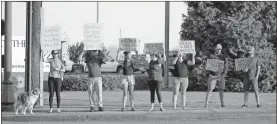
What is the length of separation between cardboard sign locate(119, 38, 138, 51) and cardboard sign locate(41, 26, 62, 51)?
1.81m

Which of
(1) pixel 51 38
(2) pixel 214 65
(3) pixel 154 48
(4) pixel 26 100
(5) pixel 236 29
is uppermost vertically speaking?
(5) pixel 236 29

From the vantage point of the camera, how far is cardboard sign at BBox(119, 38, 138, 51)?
1319cm

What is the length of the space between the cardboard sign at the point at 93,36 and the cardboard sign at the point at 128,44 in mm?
726

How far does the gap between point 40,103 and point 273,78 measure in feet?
37.7

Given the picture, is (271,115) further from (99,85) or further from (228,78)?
(228,78)

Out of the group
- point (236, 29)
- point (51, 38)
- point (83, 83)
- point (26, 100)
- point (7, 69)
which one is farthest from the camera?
point (83, 83)

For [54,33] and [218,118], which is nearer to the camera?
[218,118]

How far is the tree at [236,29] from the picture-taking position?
2036cm

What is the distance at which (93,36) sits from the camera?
42.0 feet

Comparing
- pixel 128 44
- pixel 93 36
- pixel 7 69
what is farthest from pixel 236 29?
pixel 7 69

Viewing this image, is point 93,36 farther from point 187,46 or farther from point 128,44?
point 187,46

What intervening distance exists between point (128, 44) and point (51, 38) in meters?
2.26

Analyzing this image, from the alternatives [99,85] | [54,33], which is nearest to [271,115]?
[99,85]

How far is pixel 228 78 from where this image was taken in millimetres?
20766
